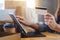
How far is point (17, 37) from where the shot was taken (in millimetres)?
808

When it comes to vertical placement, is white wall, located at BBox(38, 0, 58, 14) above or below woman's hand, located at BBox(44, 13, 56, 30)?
above

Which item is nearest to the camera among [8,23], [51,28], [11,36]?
[11,36]

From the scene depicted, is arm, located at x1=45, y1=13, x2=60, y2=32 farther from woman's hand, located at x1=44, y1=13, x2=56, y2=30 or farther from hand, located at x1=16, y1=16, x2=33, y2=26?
hand, located at x1=16, y1=16, x2=33, y2=26

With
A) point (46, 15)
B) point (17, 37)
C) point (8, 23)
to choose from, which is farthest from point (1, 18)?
point (46, 15)

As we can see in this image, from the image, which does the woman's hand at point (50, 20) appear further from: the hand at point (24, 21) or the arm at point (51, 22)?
the hand at point (24, 21)

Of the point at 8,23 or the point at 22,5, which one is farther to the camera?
the point at 22,5

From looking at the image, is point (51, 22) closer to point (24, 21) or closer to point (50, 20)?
point (50, 20)

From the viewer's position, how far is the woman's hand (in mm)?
942

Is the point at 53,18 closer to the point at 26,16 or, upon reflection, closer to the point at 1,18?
the point at 26,16

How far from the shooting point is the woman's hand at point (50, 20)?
37.1 inches

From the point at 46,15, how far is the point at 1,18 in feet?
1.08

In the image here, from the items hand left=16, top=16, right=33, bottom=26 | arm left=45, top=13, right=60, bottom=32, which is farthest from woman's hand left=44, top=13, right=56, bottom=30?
hand left=16, top=16, right=33, bottom=26

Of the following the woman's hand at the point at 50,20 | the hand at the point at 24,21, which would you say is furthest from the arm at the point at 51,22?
the hand at the point at 24,21

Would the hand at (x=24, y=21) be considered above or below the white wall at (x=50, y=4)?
below
